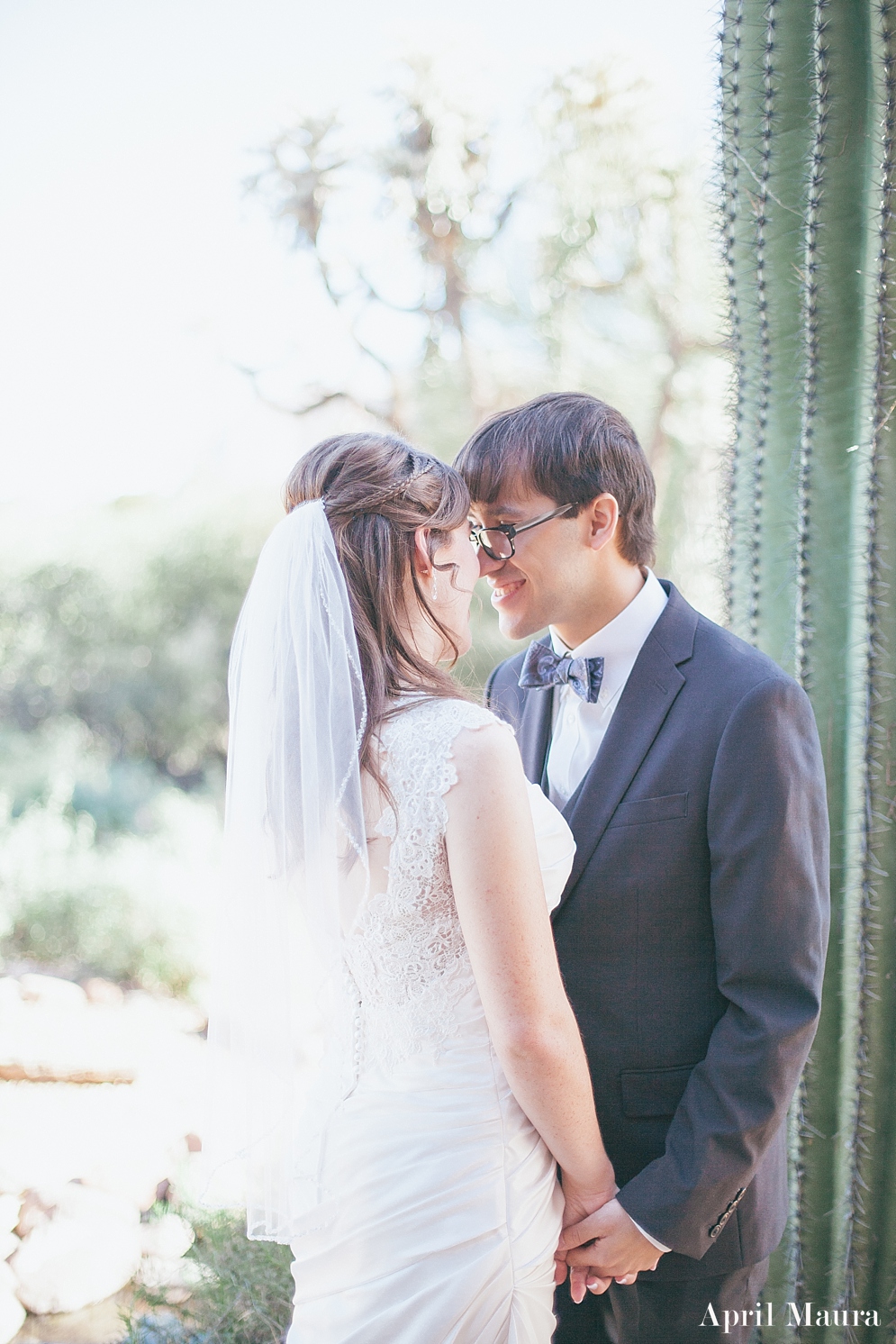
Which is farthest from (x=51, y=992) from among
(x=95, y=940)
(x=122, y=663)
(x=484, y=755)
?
(x=122, y=663)

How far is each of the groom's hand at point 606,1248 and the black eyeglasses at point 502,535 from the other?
4.47 ft

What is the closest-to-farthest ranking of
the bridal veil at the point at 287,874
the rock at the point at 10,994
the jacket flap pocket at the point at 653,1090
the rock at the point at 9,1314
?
the bridal veil at the point at 287,874, the jacket flap pocket at the point at 653,1090, the rock at the point at 9,1314, the rock at the point at 10,994

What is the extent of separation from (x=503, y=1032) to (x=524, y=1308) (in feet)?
1.55

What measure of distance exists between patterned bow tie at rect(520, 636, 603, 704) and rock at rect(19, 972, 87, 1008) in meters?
4.18

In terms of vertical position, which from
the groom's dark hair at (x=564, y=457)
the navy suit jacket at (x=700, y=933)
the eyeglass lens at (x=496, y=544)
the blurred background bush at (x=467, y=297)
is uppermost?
the blurred background bush at (x=467, y=297)

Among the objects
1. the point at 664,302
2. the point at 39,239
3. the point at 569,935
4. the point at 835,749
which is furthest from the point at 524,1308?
the point at 39,239

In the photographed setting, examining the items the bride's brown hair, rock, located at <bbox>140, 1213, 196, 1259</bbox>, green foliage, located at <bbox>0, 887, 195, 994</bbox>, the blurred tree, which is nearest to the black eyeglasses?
the bride's brown hair

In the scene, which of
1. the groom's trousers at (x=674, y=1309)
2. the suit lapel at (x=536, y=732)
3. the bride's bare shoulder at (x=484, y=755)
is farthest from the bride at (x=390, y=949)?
the suit lapel at (x=536, y=732)

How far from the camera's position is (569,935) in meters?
1.96

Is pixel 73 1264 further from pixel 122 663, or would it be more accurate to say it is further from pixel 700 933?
pixel 122 663

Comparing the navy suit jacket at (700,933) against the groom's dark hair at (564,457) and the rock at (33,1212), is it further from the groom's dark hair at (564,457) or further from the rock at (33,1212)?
the rock at (33,1212)

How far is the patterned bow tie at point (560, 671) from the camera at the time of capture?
223cm

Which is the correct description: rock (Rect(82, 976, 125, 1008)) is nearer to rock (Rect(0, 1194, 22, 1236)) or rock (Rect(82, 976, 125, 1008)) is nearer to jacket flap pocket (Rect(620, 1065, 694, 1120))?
rock (Rect(0, 1194, 22, 1236))

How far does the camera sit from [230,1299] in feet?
9.01
